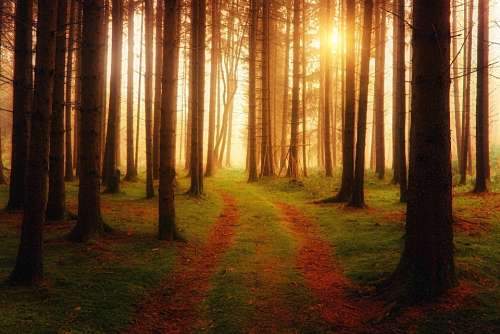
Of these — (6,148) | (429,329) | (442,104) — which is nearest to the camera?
(429,329)

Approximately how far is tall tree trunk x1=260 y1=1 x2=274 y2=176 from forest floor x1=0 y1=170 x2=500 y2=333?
Answer: 12.2 meters

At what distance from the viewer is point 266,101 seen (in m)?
25.4

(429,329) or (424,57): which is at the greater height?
(424,57)

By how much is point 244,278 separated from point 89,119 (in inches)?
200

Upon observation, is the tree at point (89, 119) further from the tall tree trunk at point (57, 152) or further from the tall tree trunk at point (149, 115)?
the tall tree trunk at point (149, 115)

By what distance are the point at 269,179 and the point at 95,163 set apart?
53.3 ft

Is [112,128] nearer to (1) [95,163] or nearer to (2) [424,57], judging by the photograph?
(1) [95,163]

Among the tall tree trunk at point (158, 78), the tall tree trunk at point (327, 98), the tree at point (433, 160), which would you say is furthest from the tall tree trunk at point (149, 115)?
the tree at point (433, 160)

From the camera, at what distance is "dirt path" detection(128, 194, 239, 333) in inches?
235

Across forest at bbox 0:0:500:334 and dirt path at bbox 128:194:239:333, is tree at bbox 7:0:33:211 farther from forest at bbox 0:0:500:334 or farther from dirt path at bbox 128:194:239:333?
dirt path at bbox 128:194:239:333

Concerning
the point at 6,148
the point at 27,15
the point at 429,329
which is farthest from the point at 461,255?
the point at 6,148

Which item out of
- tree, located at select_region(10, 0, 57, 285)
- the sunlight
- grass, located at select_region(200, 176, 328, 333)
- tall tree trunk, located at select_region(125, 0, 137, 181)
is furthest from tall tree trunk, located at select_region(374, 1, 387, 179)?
tree, located at select_region(10, 0, 57, 285)

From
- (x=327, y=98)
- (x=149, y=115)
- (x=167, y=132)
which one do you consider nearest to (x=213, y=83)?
(x=327, y=98)

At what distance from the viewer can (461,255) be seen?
791 cm
